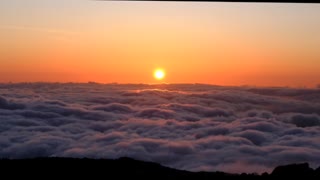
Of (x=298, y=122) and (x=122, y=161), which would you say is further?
(x=298, y=122)

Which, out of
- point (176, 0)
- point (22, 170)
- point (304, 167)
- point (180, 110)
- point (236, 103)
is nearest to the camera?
point (176, 0)

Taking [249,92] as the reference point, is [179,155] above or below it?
below

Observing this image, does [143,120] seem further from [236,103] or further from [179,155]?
[236,103]

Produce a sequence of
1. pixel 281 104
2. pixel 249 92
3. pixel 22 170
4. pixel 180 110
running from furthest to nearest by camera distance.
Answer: pixel 249 92 → pixel 281 104 → pixel 180 110 → pixel 22 170

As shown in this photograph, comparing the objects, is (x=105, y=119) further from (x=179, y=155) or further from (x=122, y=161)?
(x=122, y=161)

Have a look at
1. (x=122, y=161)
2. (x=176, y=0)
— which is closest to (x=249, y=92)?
(x=122, y=161)

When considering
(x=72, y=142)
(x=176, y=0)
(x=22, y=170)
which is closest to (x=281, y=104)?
(x=72, y=142)

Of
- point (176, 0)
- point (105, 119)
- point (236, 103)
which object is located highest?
point (236, 103)
